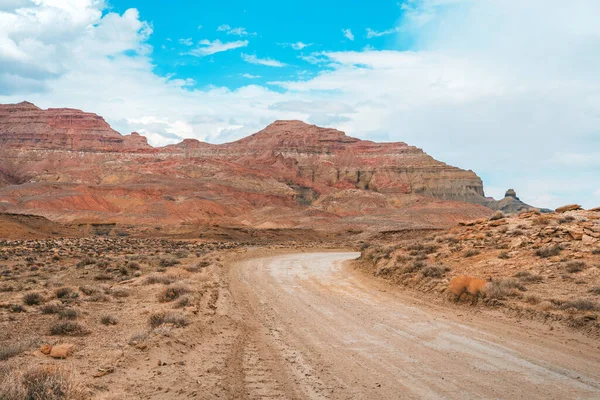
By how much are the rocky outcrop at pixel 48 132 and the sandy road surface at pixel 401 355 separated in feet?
594

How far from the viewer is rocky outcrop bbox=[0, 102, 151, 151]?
17575 cm

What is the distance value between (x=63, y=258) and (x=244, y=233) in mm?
46551

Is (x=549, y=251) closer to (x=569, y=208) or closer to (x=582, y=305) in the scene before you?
(x=582, y=305)

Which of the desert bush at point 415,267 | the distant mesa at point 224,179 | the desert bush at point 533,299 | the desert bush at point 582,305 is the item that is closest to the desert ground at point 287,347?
the desert bush at point 582,305

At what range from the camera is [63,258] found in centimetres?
3278

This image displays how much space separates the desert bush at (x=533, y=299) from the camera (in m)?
12.1

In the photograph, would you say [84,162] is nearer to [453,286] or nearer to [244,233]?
[244,233]

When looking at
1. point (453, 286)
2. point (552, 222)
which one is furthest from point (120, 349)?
point (552, 222)

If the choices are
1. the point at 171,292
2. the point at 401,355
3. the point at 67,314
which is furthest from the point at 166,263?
the point at 401,355

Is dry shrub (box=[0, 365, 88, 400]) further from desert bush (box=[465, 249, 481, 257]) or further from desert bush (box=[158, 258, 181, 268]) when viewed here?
desert bush (box=[158, 258, 181, 268])

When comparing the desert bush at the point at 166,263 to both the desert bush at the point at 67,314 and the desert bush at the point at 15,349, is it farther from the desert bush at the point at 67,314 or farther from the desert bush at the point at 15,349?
the desert bush at the point at 15,349

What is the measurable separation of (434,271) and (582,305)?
7.27 metres

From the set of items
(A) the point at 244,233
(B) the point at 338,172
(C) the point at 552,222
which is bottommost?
(A) the point at 244,233

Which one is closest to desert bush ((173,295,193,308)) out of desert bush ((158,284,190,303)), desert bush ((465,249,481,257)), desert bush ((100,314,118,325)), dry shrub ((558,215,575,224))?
desert bush ((158,284,190,303))
